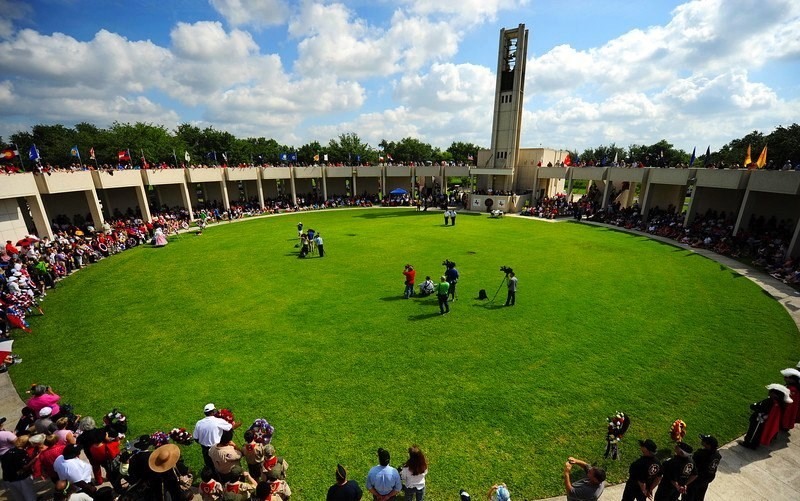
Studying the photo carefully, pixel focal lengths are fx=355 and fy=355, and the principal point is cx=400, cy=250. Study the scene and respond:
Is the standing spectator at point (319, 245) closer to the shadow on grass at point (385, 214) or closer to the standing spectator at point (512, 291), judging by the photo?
the standing spectator at point (512, 291)

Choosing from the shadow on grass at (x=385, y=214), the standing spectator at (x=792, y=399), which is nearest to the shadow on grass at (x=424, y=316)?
the standing spectator at (x=792, y=399)

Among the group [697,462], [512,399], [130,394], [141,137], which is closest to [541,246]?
[512,399]

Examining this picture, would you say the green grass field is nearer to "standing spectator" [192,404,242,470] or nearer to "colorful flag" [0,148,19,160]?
Result: "standing spectator" [192,404,242,470]

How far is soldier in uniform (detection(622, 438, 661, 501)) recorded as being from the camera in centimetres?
520

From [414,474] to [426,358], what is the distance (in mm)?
4964

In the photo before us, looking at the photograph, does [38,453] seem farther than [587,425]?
No

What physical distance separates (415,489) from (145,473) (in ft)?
13.5

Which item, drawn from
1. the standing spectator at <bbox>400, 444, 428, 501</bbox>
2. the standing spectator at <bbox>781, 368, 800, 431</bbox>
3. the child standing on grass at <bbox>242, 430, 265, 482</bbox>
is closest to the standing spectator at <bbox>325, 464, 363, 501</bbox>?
the standing spectator at <bbox>400, 444, 428, 501</bbox>

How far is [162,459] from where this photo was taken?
17.5ft

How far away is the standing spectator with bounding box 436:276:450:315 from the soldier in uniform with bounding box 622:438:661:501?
7.95 metres

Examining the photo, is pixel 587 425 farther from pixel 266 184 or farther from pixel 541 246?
pixel 266 184

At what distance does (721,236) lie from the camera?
23.9m

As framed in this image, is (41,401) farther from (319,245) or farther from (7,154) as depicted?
(7,154)

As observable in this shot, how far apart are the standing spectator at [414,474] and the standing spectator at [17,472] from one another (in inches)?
238
